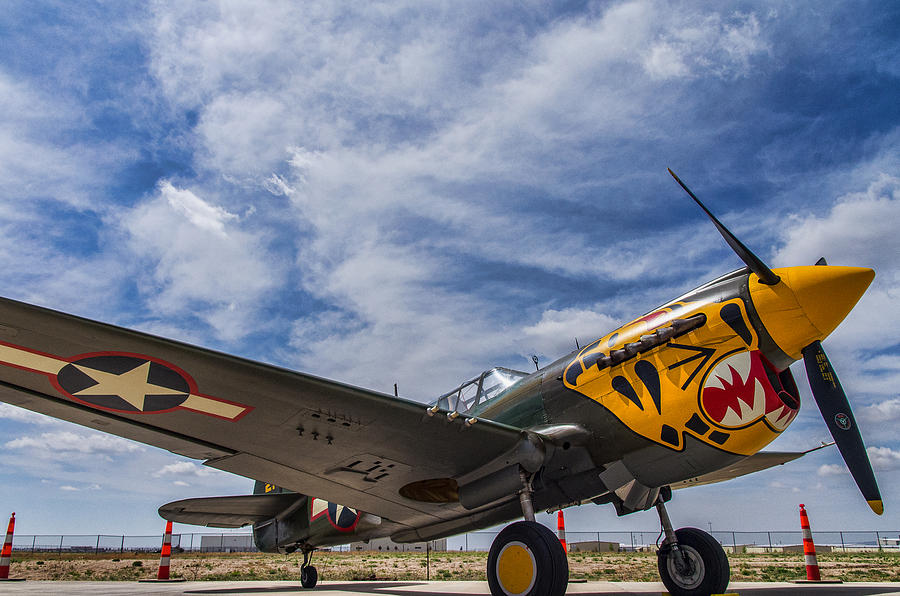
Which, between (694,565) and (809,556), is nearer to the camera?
(694,565)

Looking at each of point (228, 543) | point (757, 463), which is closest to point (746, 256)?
point (757, 463)

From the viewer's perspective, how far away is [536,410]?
233 inches

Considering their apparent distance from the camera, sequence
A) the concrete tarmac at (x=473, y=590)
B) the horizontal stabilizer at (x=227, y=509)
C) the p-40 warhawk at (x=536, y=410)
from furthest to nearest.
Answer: the horizontal stabilizer at (x=227, y=509) → the concrete tarmac at (x=473, y=590) → the p-40 warhawk at (x=536, y=410)

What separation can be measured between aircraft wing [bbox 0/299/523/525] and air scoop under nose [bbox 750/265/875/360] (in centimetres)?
242

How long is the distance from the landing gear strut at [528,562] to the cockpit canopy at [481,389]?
210 centimetres

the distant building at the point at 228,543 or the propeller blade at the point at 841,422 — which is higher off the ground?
the propeller blade at the point at 841,422

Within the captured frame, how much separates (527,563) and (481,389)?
282cm

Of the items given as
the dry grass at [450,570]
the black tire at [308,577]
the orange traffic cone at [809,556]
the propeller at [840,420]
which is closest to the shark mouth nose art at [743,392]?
the propeller at [840,420]

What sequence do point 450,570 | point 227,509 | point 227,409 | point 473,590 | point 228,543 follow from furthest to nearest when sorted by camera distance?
point 228,543
point 450,570
point 227,509
point 473,590
point 227,409

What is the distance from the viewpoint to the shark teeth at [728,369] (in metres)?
4.76

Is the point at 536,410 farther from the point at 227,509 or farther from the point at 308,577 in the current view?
the point at 308,577

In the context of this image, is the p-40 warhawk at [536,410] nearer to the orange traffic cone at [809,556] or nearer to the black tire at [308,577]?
the orange traffic cone at [809,556]

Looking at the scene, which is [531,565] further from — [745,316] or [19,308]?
[19,308]

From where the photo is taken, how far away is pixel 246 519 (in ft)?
32.5
